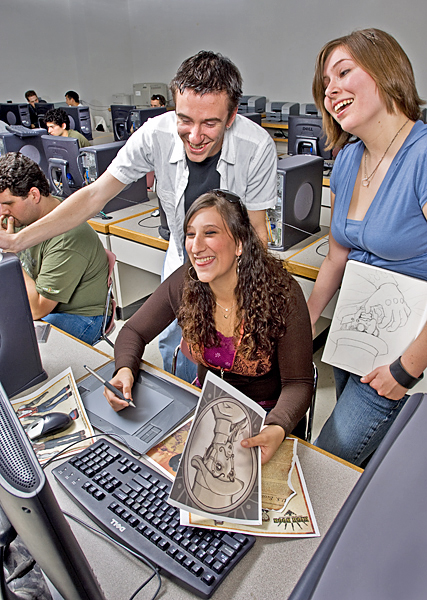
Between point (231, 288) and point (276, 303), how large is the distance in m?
0.14

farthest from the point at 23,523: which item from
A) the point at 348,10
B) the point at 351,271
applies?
the point at 348,10

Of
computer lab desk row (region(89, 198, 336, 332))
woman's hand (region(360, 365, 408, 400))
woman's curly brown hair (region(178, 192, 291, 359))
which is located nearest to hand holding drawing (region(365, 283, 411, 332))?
woman's hand (region(360, 365, 408, 400))

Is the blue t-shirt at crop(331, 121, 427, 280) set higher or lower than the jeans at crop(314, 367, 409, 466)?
higher

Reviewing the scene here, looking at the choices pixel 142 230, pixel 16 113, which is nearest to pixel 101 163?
pixel 142 230

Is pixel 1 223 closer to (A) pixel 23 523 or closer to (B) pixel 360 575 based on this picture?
(A) pixel 23 523

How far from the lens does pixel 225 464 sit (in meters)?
0.85

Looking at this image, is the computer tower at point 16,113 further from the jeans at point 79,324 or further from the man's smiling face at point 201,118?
the man's smiling face at point 201,118

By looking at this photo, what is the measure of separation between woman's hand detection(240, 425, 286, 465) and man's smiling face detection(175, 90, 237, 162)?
2.74 ft

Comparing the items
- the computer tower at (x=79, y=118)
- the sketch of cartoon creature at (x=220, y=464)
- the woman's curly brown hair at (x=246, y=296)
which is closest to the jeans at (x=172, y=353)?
the woman's curly brown hair at (x=246, y=296)

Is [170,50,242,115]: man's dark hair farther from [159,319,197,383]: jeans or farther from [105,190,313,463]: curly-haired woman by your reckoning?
[159,319,197,383]: jeans

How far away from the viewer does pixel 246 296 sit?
1.21 meters

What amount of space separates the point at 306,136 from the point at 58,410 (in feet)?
10.1

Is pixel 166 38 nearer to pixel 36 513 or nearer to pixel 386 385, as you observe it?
pixel 386 385

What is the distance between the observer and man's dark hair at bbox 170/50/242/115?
4.07 feet
